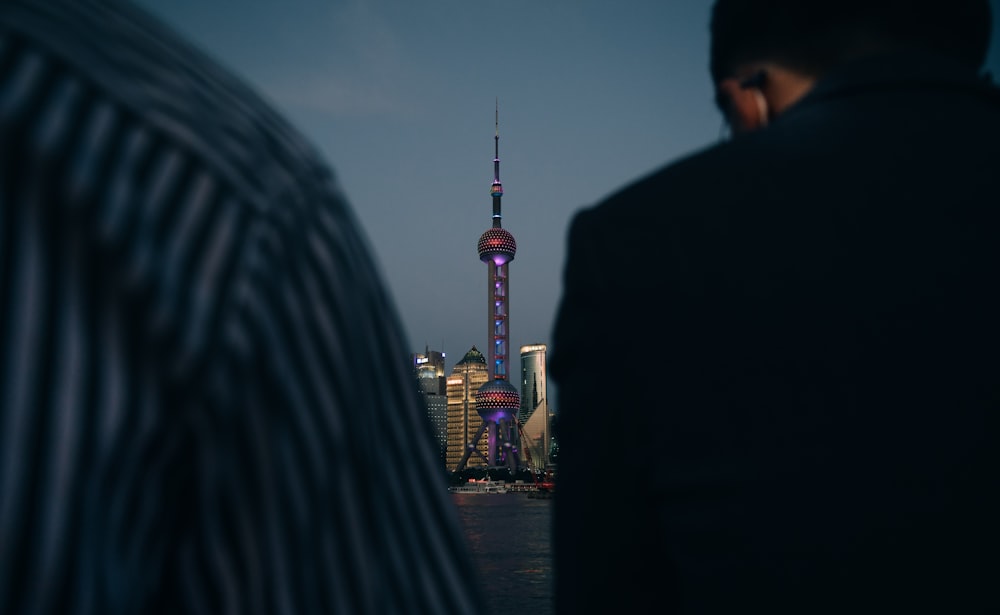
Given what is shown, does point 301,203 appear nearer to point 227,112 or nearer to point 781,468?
point 227,112

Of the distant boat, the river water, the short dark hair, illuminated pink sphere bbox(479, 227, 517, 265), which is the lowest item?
the distant boat

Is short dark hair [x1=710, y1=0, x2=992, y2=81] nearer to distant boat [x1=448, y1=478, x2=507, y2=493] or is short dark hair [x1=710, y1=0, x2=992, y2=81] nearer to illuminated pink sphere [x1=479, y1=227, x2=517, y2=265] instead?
illuminated pink sphere [x1=479, y1=227, x2=517, y2=265]

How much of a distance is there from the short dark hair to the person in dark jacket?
64mm

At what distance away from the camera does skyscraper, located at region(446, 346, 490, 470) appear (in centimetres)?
13850

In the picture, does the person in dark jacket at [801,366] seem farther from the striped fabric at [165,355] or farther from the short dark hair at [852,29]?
the striped fabric at [165,355]

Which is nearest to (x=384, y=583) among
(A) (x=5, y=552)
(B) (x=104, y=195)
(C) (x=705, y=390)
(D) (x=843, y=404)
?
(A) (x=5, y=552)

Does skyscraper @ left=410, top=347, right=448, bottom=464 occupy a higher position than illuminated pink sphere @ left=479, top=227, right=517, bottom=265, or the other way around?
illuminated pink sphere @ left=479, top=227, right=517, bottom=265

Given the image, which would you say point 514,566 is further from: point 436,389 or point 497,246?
point 436,389

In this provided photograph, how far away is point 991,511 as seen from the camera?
0.84m

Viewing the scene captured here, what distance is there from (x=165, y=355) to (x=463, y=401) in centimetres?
14468

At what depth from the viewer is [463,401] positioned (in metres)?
143

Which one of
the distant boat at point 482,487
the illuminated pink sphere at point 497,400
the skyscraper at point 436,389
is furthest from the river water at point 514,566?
the skyscraper at point 436,389

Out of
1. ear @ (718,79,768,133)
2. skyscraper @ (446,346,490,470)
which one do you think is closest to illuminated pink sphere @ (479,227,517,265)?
skyscraper @ (446,346,490,470)

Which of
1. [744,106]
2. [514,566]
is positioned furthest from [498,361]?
[744,106]
